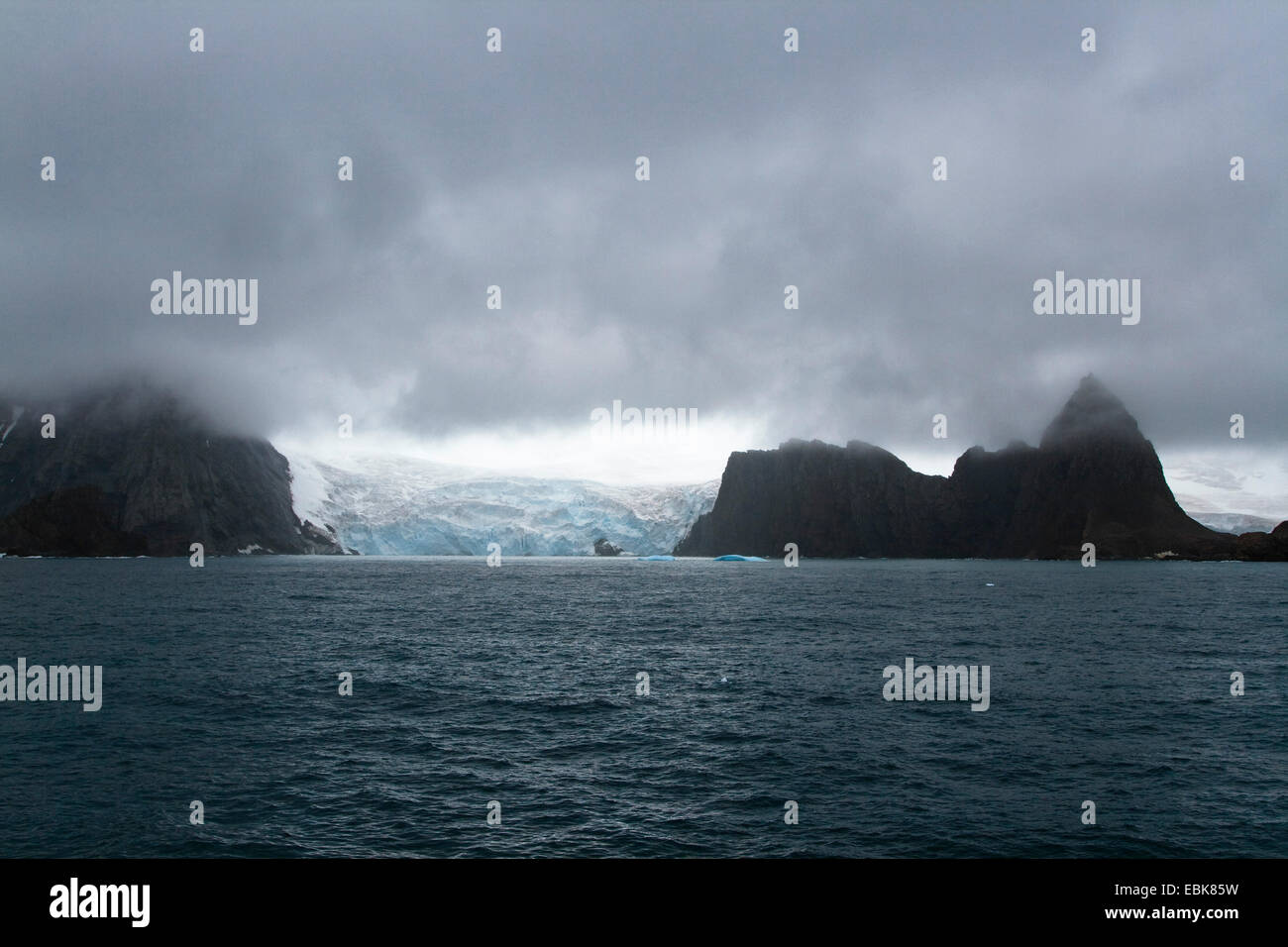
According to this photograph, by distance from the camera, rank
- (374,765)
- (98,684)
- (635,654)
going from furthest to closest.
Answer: (635,654) → (98,684) → (374,765)

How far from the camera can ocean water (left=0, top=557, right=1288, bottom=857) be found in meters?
22.6

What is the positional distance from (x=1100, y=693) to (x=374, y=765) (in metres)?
37.1

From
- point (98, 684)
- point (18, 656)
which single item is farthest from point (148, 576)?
point (98, 684)

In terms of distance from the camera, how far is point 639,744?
32438 mm

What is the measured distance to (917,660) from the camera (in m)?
51.9

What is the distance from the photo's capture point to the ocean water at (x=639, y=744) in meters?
22.6

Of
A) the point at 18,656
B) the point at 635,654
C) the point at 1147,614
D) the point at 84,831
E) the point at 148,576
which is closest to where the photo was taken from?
the point at 84,831

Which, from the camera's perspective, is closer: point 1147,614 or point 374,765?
point 374,765
